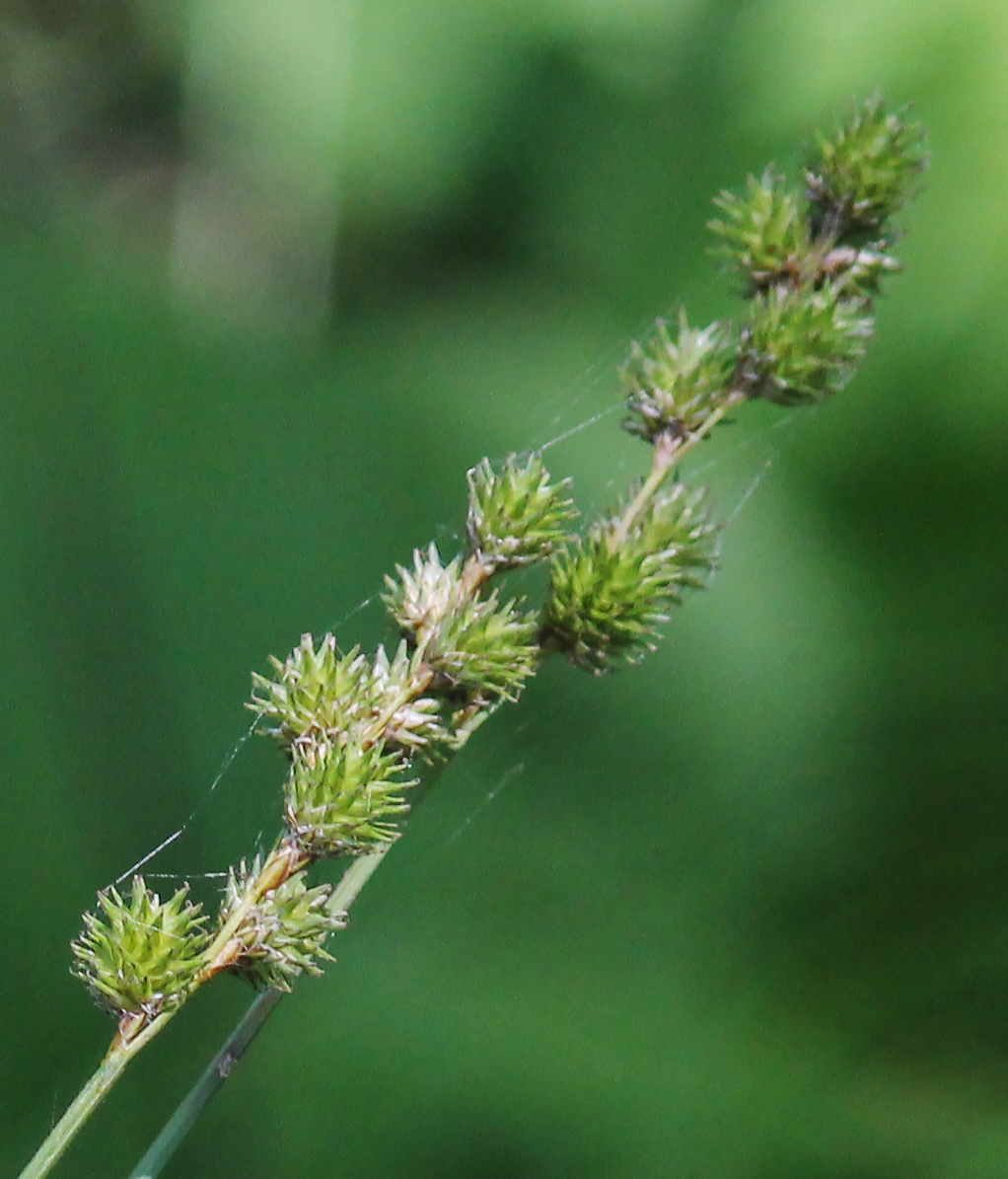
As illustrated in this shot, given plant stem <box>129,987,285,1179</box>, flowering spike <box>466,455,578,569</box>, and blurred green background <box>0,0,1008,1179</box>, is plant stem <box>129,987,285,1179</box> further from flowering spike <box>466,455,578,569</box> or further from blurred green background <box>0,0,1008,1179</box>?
blurred green background <box>0,0,1008,1179</box>

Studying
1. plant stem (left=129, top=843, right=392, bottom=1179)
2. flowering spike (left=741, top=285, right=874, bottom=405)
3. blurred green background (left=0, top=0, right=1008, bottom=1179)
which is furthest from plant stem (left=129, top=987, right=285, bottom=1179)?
blurred green background (left=0, top=0, right=1008, bottom=1179)

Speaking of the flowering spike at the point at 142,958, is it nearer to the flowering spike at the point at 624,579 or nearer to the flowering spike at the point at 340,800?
the flowering spike at the point at 340,800

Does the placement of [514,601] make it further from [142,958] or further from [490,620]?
[142,958]

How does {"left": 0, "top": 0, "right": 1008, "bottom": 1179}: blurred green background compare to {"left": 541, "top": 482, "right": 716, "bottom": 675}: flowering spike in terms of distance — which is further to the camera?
{"left": 0, "top": 0, "right": 1008, "bottom": 1179}: blurred green background

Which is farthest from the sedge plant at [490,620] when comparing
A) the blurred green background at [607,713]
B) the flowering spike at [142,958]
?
the blurred green background at [607,713]

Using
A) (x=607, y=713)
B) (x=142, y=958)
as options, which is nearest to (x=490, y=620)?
(x=142, y=958)

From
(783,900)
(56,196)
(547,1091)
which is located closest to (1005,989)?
(783,900)

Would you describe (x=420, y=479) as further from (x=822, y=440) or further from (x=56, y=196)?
(x=56, y=196)
